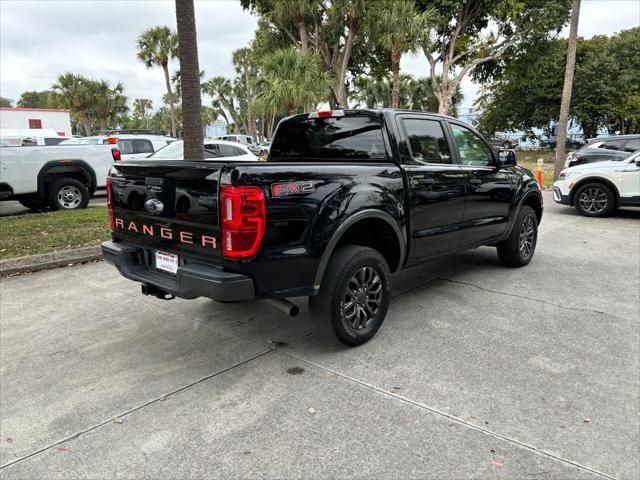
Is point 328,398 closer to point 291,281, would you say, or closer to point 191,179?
point 291,281

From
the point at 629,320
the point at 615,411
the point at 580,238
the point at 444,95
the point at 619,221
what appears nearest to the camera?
the point at 615,411

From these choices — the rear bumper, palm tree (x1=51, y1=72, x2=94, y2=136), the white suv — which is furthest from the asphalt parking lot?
palm tree (x1=51, y1=72, x2=94, y2=136)

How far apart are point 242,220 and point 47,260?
14.2 ft

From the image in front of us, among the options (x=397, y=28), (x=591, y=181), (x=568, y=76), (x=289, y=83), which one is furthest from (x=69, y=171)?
(x=568, y=76)

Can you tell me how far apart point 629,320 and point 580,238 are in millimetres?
3907

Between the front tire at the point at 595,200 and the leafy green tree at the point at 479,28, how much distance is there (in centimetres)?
1294

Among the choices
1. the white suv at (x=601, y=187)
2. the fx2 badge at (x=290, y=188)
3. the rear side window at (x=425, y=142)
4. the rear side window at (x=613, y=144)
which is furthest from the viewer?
the rear side window at (x=613, y=144)

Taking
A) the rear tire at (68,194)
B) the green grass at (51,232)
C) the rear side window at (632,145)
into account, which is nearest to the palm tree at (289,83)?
the rear tire at (68,194)

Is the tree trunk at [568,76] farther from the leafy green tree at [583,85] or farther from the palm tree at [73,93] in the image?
the palm tree at [73,93]

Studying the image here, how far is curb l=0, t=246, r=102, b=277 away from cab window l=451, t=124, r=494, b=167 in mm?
4785

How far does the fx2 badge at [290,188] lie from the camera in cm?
301

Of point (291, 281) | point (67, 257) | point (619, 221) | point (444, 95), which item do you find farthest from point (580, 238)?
point (444, 95)

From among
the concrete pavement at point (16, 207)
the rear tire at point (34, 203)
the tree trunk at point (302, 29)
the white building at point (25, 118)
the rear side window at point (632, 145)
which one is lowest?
the concrete pavement at point (16, 207)

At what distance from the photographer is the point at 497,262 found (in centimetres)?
630
